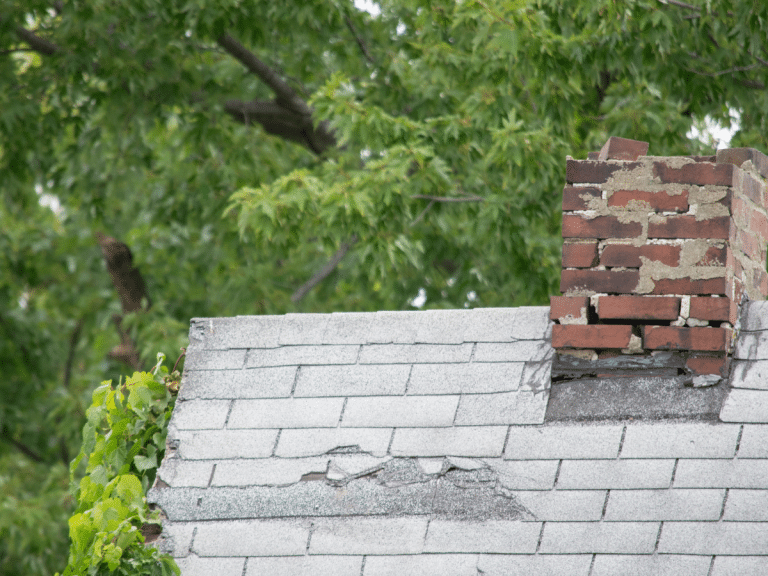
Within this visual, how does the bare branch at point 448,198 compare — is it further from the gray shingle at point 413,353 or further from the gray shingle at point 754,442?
the gray shingle at point 754,442

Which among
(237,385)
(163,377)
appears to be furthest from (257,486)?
(163,377)

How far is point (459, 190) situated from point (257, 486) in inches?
202

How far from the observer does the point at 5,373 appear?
11.4 meters

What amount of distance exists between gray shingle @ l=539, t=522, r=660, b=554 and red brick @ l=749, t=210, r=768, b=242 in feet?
4.29

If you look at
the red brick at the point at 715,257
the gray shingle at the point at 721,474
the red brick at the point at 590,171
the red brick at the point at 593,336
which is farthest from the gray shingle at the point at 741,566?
the red brick at the point at 590,171

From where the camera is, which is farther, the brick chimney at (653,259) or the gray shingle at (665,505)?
the brick chimney at (653,259)

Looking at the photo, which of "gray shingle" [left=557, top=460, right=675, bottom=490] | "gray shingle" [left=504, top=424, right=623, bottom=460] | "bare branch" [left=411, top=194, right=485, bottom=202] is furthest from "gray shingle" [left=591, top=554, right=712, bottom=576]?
A: "bare branch" [left=411, top=194, right=485, bottom=202]

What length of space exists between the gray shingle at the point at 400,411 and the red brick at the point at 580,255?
0.61 meters

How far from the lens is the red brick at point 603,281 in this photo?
302 centimetres

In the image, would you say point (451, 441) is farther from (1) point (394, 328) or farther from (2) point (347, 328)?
(2) point (347, 328)

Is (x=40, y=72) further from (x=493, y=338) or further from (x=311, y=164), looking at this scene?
(x=493, y=338)

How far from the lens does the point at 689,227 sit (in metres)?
3.05

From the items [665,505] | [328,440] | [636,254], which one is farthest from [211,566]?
[636,254]

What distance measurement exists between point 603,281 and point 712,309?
0.36 m
